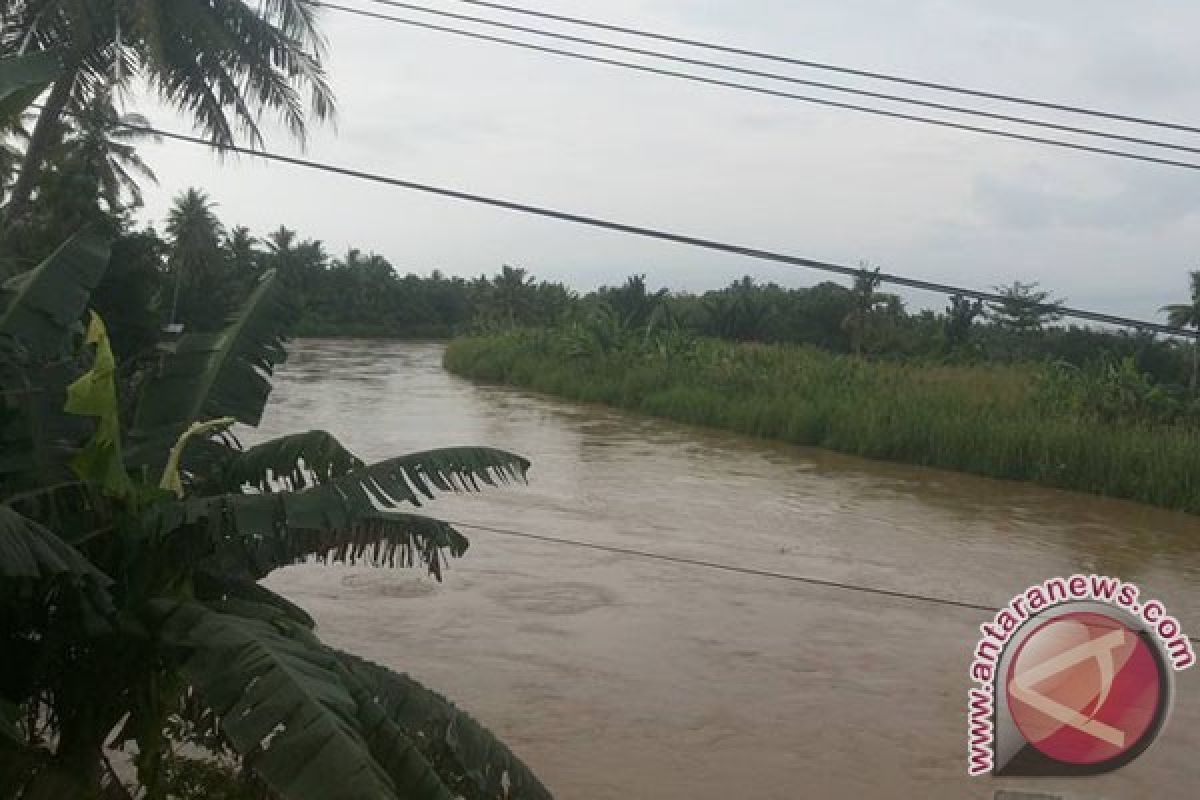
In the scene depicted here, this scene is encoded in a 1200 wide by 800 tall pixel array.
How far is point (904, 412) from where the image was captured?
62.3ft

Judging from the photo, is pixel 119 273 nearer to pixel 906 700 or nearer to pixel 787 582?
pixel 787 582

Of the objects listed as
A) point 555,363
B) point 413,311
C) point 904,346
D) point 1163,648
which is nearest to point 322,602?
point 1163,648

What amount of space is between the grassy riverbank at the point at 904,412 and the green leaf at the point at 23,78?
14.1 metres

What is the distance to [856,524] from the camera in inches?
505

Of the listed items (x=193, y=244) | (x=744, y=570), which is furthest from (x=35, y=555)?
(x=193, y=244)

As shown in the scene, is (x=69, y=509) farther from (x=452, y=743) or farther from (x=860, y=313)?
(x=860, y=313)

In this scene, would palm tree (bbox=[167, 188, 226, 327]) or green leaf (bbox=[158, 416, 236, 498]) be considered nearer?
green leaf (bbox=[158, 416, 236, 498])

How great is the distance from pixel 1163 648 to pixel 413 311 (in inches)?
2263

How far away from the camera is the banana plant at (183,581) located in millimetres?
3156

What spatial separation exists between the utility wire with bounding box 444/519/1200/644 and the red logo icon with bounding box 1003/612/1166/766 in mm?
5265

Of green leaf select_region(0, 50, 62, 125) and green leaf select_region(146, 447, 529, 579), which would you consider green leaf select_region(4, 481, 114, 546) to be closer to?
green leaf select_region(146, 447, 529, 579)

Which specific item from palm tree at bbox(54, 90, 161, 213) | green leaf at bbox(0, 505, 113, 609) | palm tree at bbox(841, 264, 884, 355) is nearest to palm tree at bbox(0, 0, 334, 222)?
palm tree at bbox(54, 90, 161, 213)

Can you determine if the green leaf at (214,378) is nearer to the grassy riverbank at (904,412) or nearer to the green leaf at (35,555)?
the green leaf at (35,555)

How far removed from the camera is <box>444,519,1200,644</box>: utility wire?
30.9 feet
